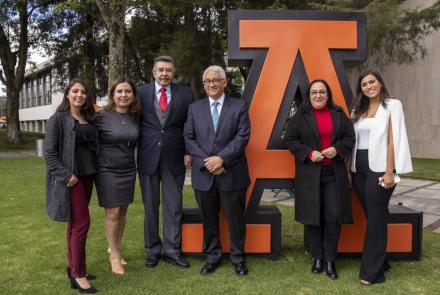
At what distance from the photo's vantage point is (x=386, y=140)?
375cm

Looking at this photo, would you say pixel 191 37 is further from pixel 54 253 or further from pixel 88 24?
pixel 54 253

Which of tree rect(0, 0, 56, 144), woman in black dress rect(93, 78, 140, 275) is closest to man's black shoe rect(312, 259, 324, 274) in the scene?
woman in black dress rect(93, 78, 140, 275)

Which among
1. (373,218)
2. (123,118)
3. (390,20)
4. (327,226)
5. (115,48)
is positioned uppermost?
(390,20)

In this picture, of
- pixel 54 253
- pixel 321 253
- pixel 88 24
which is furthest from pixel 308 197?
pixel 88 24

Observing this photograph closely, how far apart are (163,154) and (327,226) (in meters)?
1.62

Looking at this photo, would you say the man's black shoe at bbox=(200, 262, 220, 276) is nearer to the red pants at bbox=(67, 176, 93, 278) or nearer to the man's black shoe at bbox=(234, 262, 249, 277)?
the man's black shoe at bbox=(234, 262, 249, 277)

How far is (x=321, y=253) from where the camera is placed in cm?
409

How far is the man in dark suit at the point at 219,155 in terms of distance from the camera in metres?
3.93

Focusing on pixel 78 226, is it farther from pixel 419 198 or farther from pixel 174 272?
pixel 419 198

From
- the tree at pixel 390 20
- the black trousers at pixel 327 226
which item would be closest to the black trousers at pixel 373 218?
the black trousers at pixel 327 226

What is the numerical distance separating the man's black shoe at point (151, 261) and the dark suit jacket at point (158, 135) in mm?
816

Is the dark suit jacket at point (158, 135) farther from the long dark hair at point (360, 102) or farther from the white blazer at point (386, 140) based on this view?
the white blazer at point (386, 140)

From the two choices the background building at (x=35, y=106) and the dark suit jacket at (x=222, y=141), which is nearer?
the dark suit jacket at (x=222, y=141)

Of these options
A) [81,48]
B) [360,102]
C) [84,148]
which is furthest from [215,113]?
[81,48]
